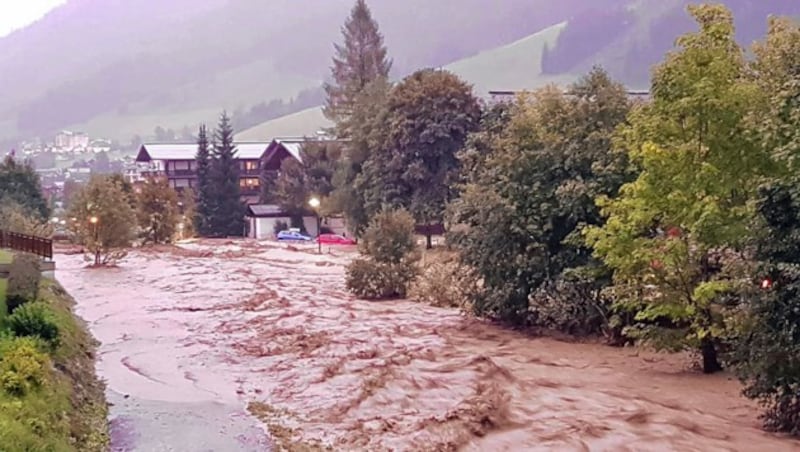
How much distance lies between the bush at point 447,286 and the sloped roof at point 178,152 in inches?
2237

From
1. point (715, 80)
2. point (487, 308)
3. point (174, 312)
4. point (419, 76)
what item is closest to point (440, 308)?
point (487, 308)

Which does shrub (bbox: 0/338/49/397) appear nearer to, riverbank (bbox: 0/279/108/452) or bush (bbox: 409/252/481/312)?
riverbank (bbox: 0/279/108/452)

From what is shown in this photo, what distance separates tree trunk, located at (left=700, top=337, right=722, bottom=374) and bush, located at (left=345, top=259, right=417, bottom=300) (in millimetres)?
15801

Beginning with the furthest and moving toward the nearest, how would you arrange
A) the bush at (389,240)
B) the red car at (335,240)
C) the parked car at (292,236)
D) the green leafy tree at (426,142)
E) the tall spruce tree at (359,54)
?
the tall spruce tree at (359,54), the parked car at (292,236), the red car at (335,240), the green leafy tree at (426,142), the bush at (389,240)

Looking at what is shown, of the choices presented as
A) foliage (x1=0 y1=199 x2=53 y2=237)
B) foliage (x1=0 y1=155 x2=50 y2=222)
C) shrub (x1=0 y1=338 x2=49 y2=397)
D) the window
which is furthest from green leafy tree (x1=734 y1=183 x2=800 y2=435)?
the window

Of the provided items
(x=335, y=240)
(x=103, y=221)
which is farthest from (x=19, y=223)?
(x=335, y=240)

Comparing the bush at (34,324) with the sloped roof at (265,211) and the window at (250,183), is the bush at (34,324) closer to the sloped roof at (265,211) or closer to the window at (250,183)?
the sloped roof at (265,211)

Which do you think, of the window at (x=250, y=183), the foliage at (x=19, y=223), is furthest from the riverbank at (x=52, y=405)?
the window at (x=250, y=183)

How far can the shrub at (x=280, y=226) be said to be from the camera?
231ft

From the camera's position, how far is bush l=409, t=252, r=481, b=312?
26.7m

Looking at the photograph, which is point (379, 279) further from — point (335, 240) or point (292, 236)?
point (292, 236)

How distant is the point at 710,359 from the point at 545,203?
6826mm

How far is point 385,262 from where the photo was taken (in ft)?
109

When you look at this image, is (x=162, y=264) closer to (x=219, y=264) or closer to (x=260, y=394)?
(x=219, y=264)
